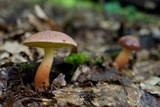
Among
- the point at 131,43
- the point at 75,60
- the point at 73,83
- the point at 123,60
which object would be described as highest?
the point at 131,43

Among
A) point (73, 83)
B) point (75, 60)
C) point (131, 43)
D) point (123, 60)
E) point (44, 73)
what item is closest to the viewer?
point (44, 73)

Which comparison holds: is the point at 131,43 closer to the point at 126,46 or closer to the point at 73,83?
the point at 126,46

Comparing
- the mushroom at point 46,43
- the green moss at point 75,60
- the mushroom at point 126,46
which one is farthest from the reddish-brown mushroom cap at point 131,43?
the mushroom at point 46,43

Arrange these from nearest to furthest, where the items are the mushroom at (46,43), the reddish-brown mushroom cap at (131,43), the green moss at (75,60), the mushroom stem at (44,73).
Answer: the mushroom at (46,43) → the mushroom stem at (44,73) → the green moss at (75,60) → the reddish-brown mushroom cap at (131,43)

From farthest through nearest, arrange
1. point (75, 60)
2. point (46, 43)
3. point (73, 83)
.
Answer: point (75, 60) < point (73, 83) < point (46, 43)

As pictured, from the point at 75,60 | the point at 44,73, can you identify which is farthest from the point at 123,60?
the point at 44,73

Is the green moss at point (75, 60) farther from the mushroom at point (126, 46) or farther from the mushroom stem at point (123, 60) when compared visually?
the mushroom stem at point (123, 60)

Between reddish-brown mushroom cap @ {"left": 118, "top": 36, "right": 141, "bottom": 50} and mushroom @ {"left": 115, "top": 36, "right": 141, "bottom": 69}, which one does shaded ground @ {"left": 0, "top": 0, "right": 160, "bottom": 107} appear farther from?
reddish-brown mushroom cap @ {"left": 118, "top": 36, "right": 141, "bottom": 50}

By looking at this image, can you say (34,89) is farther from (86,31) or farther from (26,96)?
(86,31)

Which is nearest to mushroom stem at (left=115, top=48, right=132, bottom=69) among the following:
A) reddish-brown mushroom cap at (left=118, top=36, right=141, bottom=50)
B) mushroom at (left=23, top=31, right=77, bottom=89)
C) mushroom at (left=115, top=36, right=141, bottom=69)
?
mushroom at (left=115, top=36, right=141, bottom=69)

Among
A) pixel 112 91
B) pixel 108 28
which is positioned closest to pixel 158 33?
pixel 108 28
